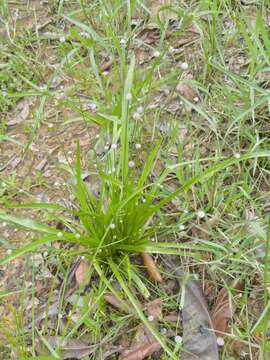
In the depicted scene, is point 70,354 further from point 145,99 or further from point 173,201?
point 145,99

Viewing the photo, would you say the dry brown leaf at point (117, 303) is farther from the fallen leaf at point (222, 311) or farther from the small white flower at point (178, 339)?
the fallen leaf at point (222, 311)

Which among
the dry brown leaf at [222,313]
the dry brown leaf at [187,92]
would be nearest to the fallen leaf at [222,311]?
the dry brown leaf at [222,313]

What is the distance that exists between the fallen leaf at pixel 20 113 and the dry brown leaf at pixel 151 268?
1.00 meters

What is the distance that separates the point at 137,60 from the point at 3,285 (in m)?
1.22

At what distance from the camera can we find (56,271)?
1.78 metres

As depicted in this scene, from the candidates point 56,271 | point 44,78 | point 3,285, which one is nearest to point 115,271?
point 56,271

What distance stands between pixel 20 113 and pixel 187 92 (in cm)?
81

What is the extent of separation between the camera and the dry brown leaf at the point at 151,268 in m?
1.66

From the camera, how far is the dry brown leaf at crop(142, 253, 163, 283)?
5.46 ft

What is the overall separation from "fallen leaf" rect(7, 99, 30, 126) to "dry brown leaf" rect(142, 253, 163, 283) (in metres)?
1.00

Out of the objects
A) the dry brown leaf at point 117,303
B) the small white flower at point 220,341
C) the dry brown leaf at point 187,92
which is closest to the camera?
the small white flower at point 220,341

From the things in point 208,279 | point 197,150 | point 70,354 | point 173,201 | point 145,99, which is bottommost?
point 70,354

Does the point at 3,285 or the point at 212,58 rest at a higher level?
the point at 212,58

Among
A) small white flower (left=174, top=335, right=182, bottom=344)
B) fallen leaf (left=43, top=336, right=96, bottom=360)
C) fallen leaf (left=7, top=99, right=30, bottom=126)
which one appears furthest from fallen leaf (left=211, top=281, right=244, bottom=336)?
fallen leaf (left=7, top=99, right=30, bottom=126)
